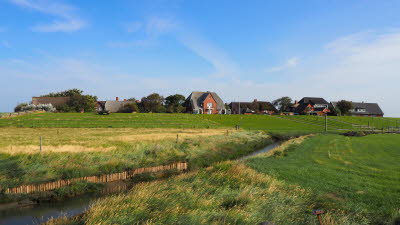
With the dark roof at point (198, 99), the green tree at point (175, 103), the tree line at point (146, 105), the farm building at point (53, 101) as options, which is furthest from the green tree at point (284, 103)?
the farm building at point (53, 101)

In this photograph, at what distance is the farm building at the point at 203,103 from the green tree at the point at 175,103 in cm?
322

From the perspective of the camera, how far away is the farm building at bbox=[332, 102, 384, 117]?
124 metres

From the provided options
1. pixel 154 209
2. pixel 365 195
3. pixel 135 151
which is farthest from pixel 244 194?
pixel 135 151

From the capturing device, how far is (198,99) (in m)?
108

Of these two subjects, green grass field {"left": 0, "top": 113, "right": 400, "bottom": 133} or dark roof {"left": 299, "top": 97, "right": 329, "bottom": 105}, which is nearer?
green grass field {"left": 0, "top": 113, "right": 400, "bottom": 133}

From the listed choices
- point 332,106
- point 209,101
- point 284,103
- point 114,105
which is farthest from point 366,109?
point 114,105

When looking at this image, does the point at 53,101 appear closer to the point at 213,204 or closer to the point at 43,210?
the point at 43,210

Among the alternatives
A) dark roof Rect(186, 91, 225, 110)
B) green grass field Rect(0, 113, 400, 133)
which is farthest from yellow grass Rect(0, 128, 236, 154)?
dark roof Rect(186, 91, 225, 110)

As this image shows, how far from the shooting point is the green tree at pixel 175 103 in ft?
331

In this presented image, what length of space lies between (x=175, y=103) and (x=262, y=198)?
306 ft

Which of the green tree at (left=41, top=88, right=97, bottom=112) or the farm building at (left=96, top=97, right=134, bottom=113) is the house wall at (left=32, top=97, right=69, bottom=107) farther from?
the farm building at (left=96, top=97, right=134, bottom=113)

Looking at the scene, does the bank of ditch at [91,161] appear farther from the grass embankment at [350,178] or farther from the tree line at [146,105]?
the tree line at [146,105]

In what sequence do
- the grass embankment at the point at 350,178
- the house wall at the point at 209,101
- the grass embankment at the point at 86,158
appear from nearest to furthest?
the grass embankment at the point at 350,178 < the grass embankment at the point at 86,158 < the house wall at the point at 209,101

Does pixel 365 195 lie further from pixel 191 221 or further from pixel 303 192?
pixel 191 221
